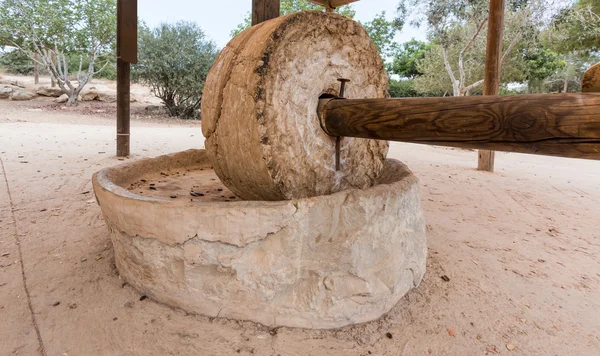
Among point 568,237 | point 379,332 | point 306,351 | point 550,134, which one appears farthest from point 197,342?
point 568,237

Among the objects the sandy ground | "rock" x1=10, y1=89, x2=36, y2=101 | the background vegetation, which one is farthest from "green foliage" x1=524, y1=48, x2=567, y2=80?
"rock" x1=10, y1=89, x2=36, y2=101

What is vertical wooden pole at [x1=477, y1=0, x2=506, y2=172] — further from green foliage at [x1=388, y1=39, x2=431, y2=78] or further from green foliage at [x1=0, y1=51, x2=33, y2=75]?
green foliage at [x1=0, y1=51, x2=33, y2=75]

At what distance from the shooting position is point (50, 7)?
1250 cm

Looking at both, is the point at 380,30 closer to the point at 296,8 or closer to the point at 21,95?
the point at 296,8

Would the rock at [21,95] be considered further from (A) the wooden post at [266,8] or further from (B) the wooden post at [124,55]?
(A) the wooden post at [266,8]

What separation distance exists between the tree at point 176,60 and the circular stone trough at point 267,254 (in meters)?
11.5

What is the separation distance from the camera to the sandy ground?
1.62 m

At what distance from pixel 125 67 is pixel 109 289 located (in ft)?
13.7

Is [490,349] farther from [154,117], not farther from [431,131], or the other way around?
[154,117]

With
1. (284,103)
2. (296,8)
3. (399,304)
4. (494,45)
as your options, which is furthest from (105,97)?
(399,304)

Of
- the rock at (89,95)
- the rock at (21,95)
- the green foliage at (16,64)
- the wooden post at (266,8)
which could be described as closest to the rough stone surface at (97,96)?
the rock at (89,95)

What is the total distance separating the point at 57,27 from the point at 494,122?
1540 cm

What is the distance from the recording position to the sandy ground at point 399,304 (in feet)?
5.32

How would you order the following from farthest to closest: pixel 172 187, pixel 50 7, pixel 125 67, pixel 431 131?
pixel 50 7
pixel 125 67
pixel 172 187
pixel 431 131
